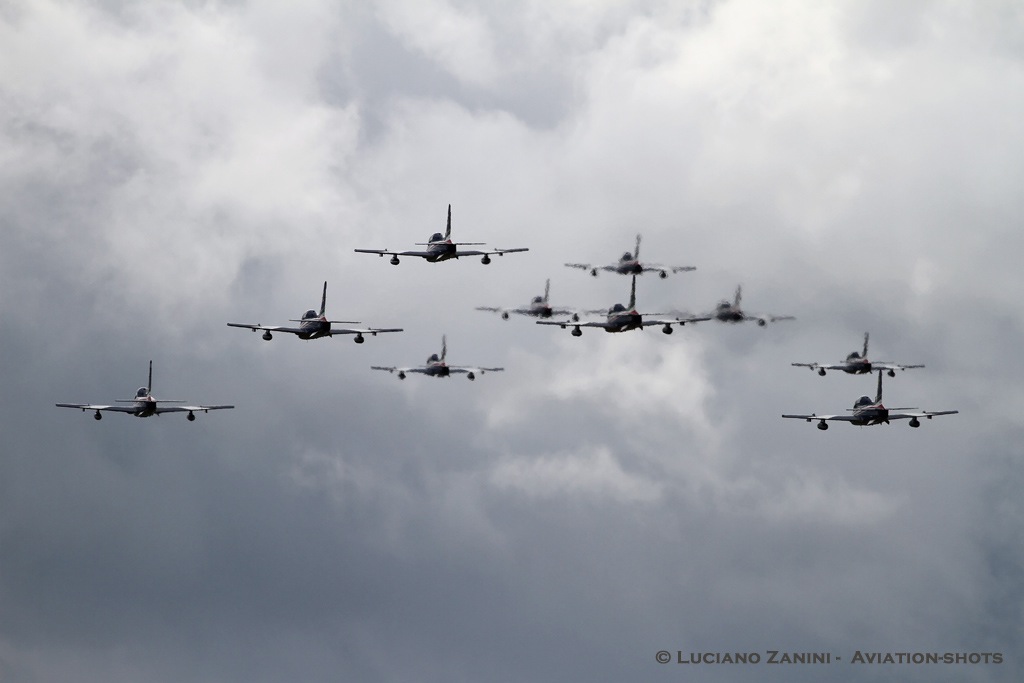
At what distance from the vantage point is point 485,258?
653 feet

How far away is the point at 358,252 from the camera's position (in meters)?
198

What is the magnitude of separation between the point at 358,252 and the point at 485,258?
14460 mm
